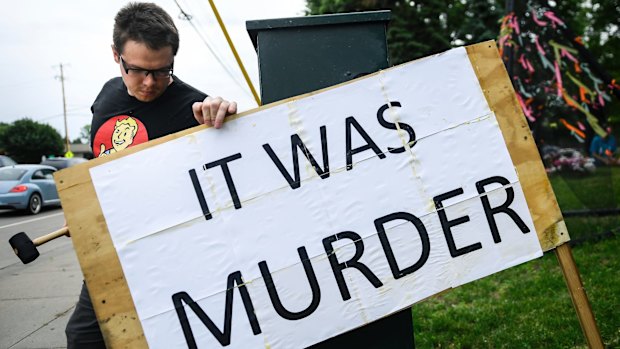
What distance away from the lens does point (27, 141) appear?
41312mm

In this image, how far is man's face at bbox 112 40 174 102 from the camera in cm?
212

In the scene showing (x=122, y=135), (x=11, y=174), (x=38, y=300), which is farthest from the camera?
(x=11, y=174)

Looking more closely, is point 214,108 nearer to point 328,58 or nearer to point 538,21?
point 328,58

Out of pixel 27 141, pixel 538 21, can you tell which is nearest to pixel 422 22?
pixel 538 21

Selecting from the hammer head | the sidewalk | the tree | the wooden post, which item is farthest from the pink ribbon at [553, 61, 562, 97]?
the sidewalk

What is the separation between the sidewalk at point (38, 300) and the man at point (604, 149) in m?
5.47

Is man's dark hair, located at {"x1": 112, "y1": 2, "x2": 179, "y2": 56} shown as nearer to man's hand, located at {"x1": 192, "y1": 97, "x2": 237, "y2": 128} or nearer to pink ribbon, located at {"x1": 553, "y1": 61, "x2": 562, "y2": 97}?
man's hand, located at {"x1": 192, "y1": 97, "x2": 237, "y2": 128}

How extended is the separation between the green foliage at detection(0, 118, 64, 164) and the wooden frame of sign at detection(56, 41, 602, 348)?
4547cm

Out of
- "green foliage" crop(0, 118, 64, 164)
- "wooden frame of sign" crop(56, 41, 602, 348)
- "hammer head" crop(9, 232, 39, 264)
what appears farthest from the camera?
"green foliage" crop(0, 118, 64, 164)

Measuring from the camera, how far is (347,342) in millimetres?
2045

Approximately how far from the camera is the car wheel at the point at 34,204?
1277cm

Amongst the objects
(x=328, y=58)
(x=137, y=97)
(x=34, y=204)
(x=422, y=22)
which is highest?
(x=422, y=22)

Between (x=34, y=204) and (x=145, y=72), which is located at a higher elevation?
(x=34, y=204)

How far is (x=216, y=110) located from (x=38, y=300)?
4.49 m
